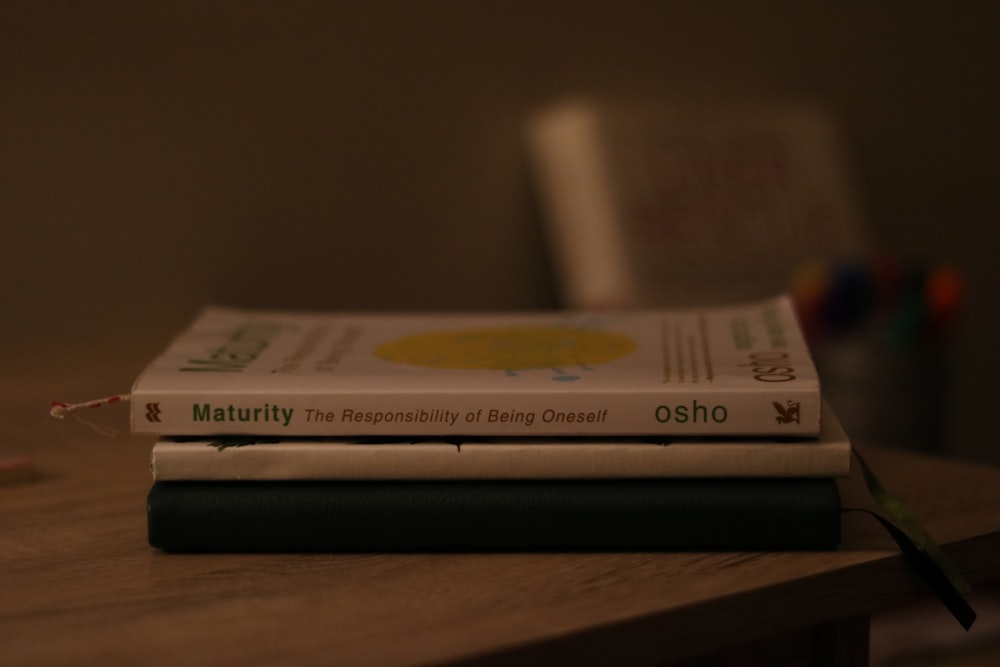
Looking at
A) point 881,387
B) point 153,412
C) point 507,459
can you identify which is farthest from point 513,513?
point 881,387

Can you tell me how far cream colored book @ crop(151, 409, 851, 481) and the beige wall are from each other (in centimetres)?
56

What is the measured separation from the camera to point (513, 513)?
0.53 metres

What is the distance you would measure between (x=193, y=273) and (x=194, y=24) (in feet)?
0.81

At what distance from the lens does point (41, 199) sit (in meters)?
1.01

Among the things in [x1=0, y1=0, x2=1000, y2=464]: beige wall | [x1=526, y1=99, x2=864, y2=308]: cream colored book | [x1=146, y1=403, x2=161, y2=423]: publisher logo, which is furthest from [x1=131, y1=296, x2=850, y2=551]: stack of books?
[x1=526, y1=99, x2=864, y2=308]: cream colored book

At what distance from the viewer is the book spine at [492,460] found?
1.72 feet

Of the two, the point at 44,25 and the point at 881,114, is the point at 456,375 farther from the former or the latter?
the point at 881,114

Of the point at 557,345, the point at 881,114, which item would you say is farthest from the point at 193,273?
the point at 881,114

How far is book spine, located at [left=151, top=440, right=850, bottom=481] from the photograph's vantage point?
525 mm

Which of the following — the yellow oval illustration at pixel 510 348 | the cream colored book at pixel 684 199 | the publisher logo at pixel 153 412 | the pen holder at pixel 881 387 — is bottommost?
the pen holder at pixel 881 387

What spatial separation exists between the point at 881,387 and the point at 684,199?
1.06 ft

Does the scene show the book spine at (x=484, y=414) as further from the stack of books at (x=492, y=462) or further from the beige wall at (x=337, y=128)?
the beige wall at (x=337, y=128)

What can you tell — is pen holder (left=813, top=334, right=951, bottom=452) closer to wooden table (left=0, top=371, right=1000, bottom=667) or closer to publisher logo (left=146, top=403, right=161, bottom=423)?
wooden table (left=0, top=371, right=1000, bottom=667)

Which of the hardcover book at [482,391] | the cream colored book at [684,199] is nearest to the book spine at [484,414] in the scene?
the hardcover book at [482,391]
